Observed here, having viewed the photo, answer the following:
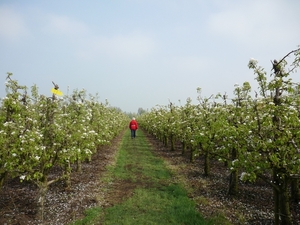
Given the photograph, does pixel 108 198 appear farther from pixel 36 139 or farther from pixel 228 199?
pixel 228 199

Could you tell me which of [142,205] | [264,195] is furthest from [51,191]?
[264,195]

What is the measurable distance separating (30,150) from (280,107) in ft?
26.7

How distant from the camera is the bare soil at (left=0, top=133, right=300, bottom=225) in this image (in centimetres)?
895

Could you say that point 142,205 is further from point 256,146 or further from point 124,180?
point 256,146

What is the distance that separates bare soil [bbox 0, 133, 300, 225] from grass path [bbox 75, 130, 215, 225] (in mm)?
218

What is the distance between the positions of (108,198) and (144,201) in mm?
1783

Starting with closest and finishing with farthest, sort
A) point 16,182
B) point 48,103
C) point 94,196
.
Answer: point 48,103 < point 94,196 < point 16,182

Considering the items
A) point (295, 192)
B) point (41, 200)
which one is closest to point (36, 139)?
point (41, 200)

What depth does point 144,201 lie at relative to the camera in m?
10.5

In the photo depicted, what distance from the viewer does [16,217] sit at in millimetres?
8789

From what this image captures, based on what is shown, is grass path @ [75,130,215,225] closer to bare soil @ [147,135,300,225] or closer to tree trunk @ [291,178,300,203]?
bare soil @ [147,135,300,225]

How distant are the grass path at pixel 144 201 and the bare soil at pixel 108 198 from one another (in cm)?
22

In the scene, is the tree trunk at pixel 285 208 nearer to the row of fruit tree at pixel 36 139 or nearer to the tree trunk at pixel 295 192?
the tree trunk at pixel 295 192

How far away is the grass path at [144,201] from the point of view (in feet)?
28.8
